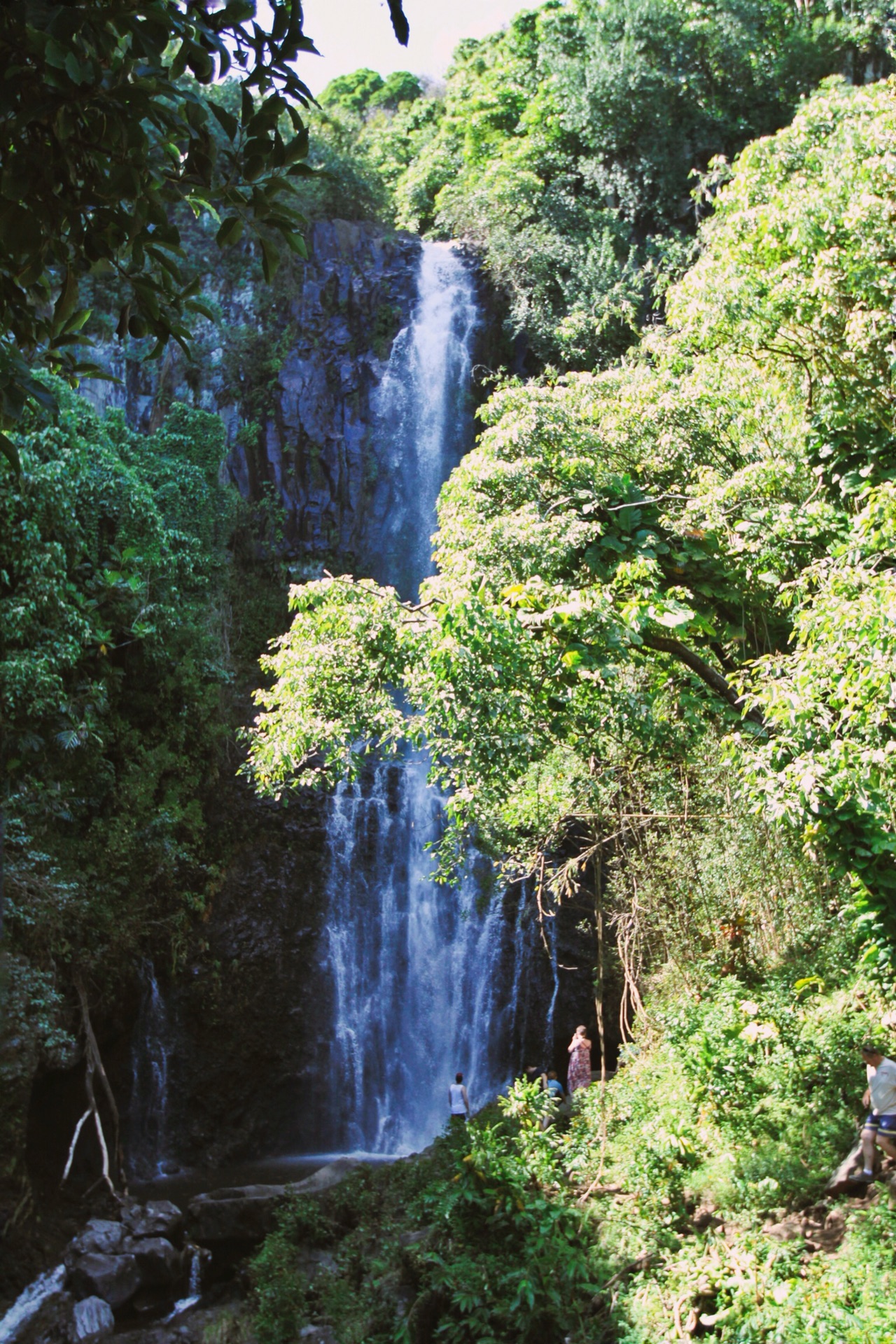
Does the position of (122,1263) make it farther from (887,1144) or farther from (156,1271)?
(887,1144)

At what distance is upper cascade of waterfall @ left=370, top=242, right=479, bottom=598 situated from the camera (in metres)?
19.6

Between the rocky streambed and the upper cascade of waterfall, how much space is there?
11361 mm

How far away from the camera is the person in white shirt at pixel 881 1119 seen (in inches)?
250

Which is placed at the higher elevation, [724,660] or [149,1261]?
[724,660]

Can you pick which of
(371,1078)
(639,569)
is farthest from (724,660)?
(371,1078)

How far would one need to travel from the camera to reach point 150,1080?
1327 centimetres

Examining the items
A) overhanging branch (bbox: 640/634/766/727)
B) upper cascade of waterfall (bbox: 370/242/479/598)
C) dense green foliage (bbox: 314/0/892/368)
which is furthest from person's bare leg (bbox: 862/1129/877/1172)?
dense green foliage (bbox: 314/0/892/368)

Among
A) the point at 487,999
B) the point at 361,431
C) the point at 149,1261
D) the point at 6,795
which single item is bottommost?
the point at 149,1261

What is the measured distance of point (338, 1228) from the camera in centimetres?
906

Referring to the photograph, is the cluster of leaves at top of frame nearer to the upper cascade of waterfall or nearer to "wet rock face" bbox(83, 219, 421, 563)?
the upper cascade of waterfall

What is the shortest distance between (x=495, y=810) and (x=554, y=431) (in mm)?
4381

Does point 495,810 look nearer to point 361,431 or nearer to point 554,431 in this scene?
point 554,431

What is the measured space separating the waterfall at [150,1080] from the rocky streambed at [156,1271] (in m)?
2.27

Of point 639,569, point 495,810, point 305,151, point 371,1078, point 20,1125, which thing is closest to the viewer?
point 305,151
